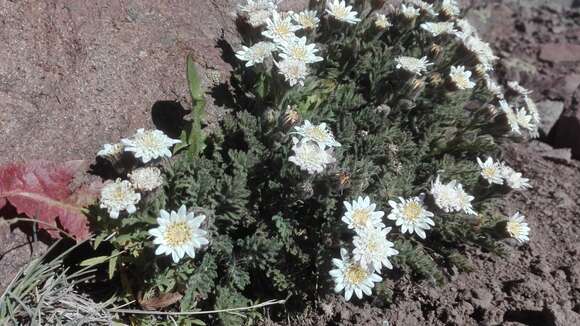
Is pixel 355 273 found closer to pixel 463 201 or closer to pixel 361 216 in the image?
pixel 361 216

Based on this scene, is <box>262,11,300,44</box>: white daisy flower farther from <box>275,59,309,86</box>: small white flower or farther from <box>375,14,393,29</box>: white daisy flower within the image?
<box>375,14,393,29</box>: white daisy flower

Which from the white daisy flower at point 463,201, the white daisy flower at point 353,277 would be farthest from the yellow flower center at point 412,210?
the white daisy flower at point 353,277

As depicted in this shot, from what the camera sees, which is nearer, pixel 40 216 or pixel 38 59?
pixel 40 216

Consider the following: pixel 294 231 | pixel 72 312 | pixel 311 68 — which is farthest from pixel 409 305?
pixel 72 312

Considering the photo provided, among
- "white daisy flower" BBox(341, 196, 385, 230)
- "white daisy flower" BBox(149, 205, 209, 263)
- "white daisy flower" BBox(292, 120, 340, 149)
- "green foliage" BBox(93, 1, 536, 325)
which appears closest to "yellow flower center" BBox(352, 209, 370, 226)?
"white daisy flower" BBox(341, 196, 385, 230)

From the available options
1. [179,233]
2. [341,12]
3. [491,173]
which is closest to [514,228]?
[491,173]

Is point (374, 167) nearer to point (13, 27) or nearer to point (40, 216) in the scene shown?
point (40, 216)
